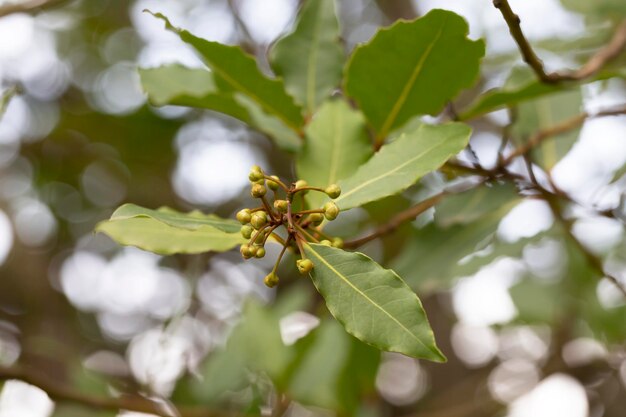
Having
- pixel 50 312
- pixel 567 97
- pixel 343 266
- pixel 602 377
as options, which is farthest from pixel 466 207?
pixel 50 312

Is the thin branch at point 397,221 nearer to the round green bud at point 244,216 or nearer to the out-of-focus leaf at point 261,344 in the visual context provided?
the round green bud at point 244,216

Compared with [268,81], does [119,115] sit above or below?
below

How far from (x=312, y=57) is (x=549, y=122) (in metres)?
0.45

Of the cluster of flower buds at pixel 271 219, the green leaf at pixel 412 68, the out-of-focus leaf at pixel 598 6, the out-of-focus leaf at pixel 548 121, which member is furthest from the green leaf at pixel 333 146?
the out-of-focus leaf at pixel 598 6

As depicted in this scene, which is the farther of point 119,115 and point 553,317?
point 119,115

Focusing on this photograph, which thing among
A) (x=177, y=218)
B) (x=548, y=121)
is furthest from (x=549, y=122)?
(x=177, y=218)

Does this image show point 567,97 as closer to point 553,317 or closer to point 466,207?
point 466,207

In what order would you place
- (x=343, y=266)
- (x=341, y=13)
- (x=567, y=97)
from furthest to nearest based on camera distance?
(x=341, y=13) → (x=567, y=97) → (x=343, y=266)

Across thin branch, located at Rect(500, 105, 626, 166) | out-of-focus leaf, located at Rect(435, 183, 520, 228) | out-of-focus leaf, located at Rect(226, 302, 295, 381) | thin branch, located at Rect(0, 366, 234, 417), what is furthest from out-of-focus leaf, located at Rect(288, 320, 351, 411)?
thin branch, located at Rect(500, 105, 626, 166)

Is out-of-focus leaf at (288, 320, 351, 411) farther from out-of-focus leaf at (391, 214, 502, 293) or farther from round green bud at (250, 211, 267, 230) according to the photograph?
round green bud at (250, 211, 267, 230)

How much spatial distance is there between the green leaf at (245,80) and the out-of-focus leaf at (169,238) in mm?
234

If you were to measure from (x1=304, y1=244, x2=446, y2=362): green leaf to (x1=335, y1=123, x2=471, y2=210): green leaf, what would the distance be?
82 millimetres

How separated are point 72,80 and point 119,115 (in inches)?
19.4

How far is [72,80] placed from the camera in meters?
2.59
